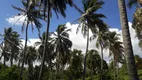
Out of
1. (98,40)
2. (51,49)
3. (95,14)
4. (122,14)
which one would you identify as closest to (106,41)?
(98,40)

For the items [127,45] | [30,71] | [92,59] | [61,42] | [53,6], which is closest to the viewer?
[127,45]

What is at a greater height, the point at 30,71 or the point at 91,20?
the point at 91,20

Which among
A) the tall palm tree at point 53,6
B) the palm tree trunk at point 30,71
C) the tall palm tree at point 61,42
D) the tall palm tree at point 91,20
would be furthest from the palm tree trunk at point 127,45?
the palm tree trunk at point 30,71

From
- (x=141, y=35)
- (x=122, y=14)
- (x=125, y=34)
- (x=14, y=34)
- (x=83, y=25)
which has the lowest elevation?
(x=125, y=34)

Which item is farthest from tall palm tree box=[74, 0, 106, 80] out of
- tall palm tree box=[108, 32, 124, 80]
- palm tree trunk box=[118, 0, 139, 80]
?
palm tree trunk box=[118, 0, 139, 80]

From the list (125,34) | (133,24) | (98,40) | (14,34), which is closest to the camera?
(125,34)

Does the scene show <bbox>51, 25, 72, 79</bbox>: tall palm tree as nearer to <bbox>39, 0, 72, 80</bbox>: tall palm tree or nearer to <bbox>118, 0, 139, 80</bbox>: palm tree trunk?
<bbox>39, 0, 72, 80</bbox>: tall palm tree

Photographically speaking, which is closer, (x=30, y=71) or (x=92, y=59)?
(x=30, y=71)

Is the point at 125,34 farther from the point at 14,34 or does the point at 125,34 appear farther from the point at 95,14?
the point at 14,34

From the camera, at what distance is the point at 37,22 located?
3219 centimetres

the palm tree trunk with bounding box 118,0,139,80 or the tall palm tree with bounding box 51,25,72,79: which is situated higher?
the tall palm tree with bounding box 51,25,72,79

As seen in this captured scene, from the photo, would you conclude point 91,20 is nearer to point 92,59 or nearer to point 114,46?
point 114,46

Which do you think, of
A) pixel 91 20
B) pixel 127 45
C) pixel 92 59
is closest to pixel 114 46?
pixel 92 59

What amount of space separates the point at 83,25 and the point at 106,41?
16.8 metres
